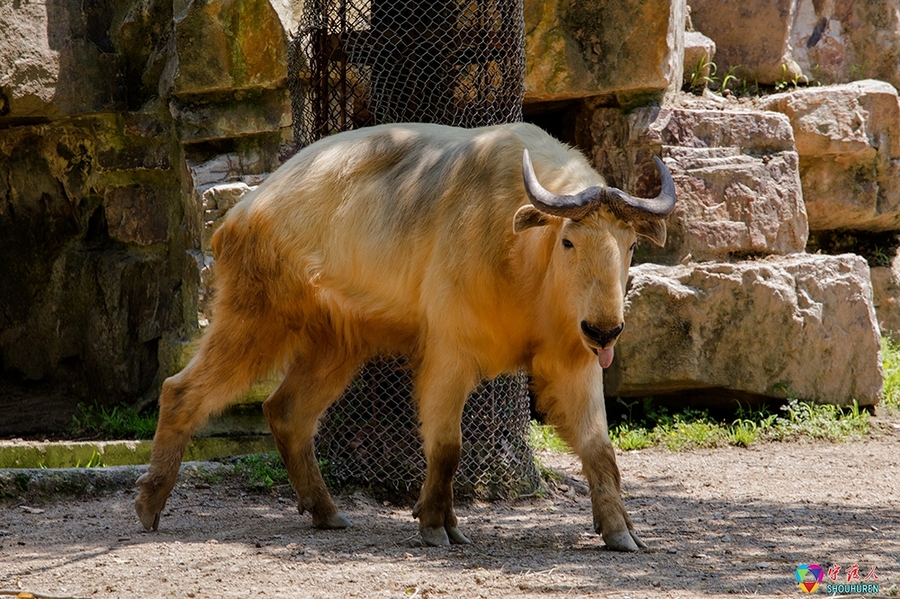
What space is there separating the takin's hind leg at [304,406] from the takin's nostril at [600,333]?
5.11 ft

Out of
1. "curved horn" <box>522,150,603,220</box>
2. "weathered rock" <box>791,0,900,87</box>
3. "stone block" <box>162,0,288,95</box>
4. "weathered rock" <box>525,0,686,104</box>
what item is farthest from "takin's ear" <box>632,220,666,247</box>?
"weathered rock" <box>791,0,900,87</box>

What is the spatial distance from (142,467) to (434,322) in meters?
2.34

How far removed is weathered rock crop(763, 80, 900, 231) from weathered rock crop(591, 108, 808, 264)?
2.13 ft

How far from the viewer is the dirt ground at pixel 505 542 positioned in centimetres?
355

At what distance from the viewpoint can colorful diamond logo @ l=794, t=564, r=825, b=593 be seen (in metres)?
3.36

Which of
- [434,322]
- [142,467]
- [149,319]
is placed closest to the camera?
[434,322]

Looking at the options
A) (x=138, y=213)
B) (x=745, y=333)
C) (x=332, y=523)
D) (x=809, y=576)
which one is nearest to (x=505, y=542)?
(x=332, y=523)

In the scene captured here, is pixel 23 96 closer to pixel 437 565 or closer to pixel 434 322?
pixel 434 322

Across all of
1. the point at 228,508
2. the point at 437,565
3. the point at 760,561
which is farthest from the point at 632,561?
the point at 228,508

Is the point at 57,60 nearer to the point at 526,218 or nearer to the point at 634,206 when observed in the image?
the point at 526,218

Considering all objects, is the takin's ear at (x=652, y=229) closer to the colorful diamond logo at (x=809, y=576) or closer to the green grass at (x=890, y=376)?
the colorful diamond logo at (x=809, y=576)

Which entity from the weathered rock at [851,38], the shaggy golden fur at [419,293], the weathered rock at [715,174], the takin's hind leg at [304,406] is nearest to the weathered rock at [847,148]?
the weathered rock at [715,174]

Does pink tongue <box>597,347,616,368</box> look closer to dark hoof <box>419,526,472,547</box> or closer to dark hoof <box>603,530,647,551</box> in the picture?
dark hoof <box>603,530,647,551</box>

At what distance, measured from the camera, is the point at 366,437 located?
18.0 feet
